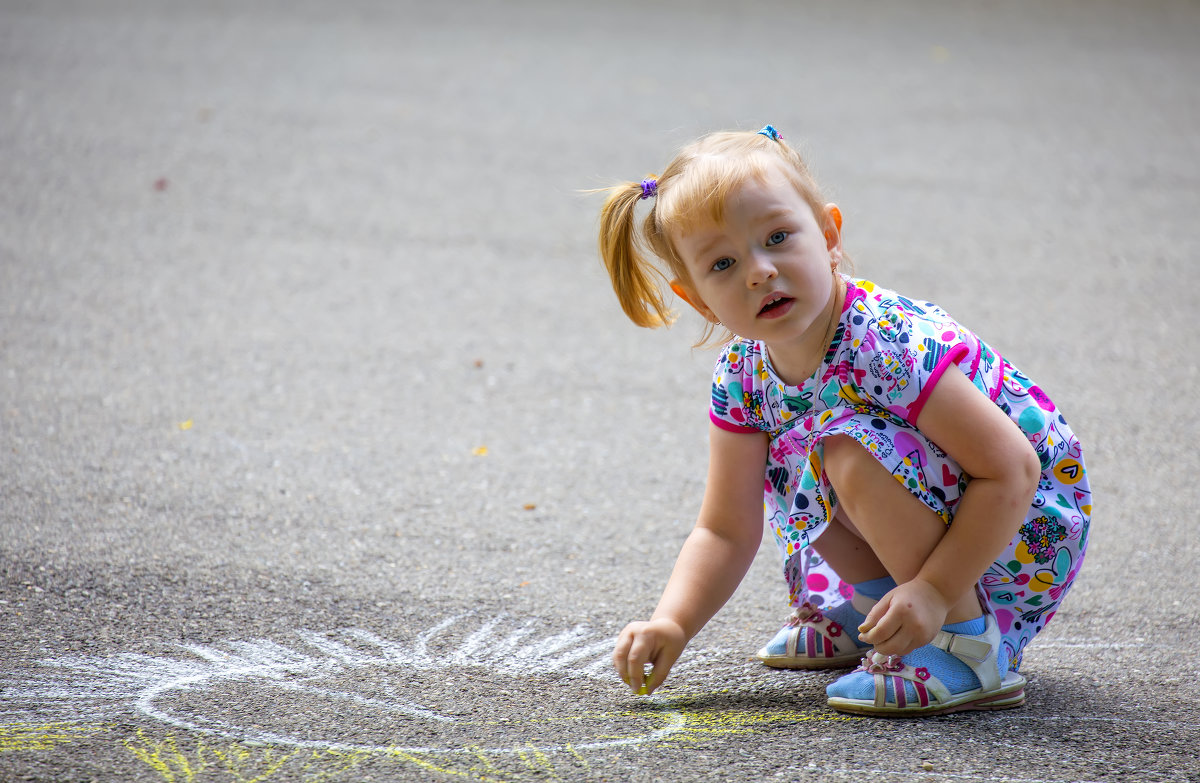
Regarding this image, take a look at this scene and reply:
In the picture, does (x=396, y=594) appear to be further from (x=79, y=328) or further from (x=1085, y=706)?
(x=79, y=328)

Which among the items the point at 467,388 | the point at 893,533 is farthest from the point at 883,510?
the point at 467,388

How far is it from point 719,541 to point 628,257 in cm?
44

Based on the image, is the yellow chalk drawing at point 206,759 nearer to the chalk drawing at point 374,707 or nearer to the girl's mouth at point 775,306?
the chalk drawing at point 374,707

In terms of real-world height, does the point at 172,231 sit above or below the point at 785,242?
above

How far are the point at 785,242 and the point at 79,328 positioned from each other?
2515mm

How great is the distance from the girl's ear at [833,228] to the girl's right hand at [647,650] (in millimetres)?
577

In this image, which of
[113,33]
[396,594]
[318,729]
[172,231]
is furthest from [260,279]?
[113,33]

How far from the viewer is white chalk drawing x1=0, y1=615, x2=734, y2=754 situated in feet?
5.11

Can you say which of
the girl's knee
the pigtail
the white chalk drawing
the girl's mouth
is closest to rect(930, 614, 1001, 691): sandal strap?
the girl's knee

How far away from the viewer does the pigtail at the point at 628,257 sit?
1714 millimetres

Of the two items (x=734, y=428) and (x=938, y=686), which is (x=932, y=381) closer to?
(x=734, y=428)

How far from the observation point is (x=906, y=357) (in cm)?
154

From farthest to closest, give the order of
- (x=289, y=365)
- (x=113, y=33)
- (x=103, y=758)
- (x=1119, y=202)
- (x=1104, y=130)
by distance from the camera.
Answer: (x=113, y=33) < (x=1104, y=130) < (x=1119, y=202) < (x=289, y=365) < (x=103, y=758)

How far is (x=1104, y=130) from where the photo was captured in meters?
5.56
